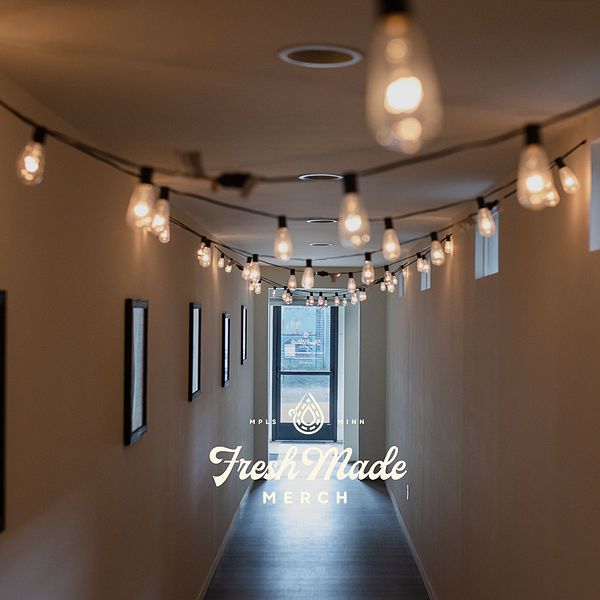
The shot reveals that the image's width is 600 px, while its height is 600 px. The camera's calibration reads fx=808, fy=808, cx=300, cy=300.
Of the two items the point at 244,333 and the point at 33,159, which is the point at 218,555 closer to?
the point at 244,333

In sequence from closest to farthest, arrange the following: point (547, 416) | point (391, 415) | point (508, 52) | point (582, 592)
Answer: point (508, 52), point (582, 592), point (547, 416), point (391, 415)

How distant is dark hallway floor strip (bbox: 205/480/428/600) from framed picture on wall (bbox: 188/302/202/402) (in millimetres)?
1996

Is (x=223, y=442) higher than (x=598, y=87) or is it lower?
lower

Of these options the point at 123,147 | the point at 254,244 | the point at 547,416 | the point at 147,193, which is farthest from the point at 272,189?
the point at 254,244

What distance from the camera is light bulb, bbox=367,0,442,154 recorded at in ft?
2.92

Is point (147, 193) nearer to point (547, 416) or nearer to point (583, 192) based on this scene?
point (583, 192)

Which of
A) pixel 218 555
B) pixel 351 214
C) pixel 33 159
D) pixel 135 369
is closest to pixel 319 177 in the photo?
pixel 135 369

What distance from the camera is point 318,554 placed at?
316 inches

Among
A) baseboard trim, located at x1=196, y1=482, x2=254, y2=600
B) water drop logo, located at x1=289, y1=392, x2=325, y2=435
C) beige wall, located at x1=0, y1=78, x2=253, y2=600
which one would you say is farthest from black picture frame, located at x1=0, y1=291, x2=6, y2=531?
water drop logo, located at x1=289, y1=392, x2=325, y2=435

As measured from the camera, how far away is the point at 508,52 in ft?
7.18

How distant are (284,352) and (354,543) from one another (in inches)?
267

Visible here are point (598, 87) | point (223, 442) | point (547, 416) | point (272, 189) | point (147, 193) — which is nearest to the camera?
point (147, 193)

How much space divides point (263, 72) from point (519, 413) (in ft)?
7.50

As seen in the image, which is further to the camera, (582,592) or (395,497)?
(395,497)
